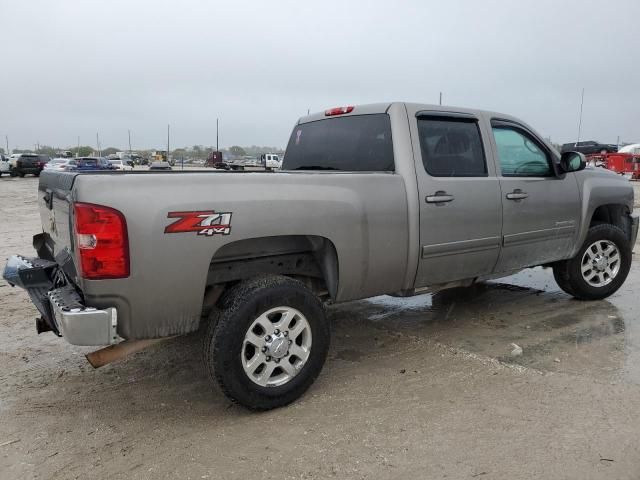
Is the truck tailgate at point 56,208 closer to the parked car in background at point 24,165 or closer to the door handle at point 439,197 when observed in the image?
the door handle at point 439,197

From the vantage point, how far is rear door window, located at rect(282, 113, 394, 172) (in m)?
3.90

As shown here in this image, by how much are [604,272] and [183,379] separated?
433 centimetres

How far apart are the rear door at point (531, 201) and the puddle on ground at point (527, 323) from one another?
0.58 meters

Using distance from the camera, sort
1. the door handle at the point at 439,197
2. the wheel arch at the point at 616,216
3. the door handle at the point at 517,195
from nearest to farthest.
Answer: the door handle at the point at 439,197 → the door handle at the point at 517,195 → the wheel arch at the point at 616,216

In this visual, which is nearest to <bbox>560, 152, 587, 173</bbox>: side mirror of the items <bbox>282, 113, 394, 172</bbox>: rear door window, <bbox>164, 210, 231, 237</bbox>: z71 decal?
<bbox>282, 113, 394, 172</bbox>: rear door window

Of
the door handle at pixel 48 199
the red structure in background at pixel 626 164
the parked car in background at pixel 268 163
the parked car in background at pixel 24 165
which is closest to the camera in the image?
the door handle at pixel 48 199

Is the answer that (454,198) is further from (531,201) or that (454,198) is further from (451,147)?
(531,201)

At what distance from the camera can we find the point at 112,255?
8.45 ft

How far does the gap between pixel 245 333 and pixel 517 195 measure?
2679 mm

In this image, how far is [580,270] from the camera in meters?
5.22

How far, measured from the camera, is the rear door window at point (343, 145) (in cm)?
390

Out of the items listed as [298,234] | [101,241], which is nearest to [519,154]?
[298,234]

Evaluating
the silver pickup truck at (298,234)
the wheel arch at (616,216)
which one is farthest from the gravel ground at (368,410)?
the wheel arch at (616,216)

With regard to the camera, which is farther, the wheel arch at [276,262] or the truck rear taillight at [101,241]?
the wheel arch at [276,262]
